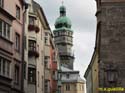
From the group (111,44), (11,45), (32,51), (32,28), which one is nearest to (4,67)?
(11,45)

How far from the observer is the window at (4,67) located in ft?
140

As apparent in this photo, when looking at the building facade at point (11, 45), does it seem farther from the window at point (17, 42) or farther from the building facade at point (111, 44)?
the building facade at point (111, 44)

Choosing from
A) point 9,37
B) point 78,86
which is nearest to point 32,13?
point 9,37

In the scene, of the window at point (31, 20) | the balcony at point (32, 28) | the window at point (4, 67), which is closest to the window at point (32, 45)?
the balcony at point (32, 28)

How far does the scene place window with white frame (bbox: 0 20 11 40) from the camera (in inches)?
1698

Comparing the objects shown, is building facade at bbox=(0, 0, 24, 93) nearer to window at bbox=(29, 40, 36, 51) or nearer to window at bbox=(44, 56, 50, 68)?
window at bbox=(29, 40, 36, 51)

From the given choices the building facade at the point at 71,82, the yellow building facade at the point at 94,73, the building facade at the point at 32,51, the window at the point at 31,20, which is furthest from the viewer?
the building facade at the point at 71,82

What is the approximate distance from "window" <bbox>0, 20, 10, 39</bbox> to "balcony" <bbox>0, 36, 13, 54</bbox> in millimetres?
435

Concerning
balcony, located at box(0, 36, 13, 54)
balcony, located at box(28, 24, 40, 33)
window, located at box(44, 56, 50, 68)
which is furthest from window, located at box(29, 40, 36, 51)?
window, located at box(44, 56, 50, 68)

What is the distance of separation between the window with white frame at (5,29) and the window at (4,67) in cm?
216

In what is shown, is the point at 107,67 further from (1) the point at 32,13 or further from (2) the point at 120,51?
(1) the point at 32,13

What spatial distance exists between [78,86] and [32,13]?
139512 millimetres

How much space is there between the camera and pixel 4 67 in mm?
43531

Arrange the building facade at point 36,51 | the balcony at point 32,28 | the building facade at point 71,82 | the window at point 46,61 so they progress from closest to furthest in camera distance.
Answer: the building facade at point 36,51 → the balcony at point 32,28 → the window at point 46,61 → the building facade at point 71,82
